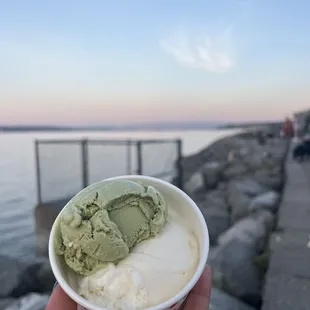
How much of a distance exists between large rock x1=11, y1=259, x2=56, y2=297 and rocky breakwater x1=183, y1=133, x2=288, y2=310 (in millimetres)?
1606

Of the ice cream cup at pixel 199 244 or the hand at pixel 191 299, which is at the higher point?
the ice cream cup at pixel 199 244

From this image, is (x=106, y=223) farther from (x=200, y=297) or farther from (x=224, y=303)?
(x=224, y=303)

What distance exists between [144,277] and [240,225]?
339 centimetres

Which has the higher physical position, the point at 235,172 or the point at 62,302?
the point at 62,302

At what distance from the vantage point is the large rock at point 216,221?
5.42 meters

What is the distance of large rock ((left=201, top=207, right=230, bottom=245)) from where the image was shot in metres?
5.42

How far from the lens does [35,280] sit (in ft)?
12.1

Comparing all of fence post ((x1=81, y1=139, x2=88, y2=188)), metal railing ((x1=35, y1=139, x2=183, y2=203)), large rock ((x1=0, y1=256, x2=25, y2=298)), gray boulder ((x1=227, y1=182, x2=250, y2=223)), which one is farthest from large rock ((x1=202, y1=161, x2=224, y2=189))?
large rock ((x1=0, y1=256, x2=25, y2=298))

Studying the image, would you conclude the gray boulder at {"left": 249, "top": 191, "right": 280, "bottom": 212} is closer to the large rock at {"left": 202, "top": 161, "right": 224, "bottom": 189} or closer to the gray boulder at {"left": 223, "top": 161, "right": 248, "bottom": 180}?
the gray boulder at {"left": 223, "top": 161, "right": 248, "bottom": 180}

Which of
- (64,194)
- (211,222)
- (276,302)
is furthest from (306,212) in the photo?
(64,194)

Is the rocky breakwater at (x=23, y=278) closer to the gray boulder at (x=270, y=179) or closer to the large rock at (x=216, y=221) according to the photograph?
the large rock at (x=216, y=221)

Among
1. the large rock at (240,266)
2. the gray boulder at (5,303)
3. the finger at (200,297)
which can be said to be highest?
the finger at (200,297)

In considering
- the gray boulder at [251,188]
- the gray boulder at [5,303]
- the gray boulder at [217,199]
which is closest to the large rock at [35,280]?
the gray boulder at [5,303]

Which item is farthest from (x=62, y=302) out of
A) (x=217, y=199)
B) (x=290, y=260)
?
(x=217, y=199)
